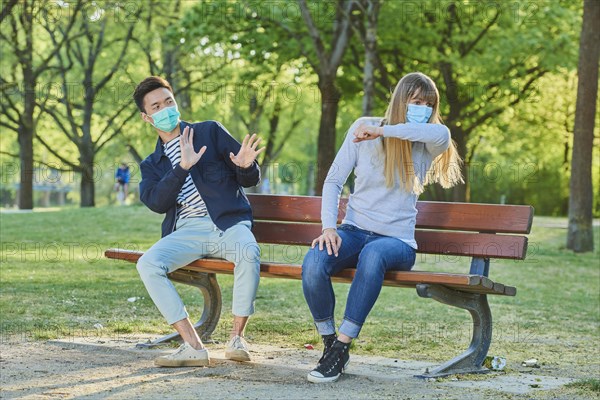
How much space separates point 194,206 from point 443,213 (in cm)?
151

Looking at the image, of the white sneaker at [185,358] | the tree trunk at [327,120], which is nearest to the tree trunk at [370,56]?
the tree trunk at [327,120]

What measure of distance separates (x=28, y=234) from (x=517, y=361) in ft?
38.5

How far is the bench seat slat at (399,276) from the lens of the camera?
5160 mm

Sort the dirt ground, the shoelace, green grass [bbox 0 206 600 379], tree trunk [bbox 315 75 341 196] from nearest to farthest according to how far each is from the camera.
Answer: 1. the dirt ground
2. the shoelace
3. green grass [bbox 0 206 600 379]
4. tree trunk [bbox 315 75 341 196]

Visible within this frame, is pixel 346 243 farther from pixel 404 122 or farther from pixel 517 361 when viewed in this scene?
pixel 517 361

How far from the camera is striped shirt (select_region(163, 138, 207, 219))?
6.09m

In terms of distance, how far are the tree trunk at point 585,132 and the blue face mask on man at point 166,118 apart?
448 inches

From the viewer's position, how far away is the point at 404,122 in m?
5.76

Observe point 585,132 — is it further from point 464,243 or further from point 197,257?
point 197,257

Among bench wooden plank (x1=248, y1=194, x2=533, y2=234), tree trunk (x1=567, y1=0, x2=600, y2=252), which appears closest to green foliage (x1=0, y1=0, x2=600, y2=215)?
tree trunk (x1=567, y1=0, x2=600, y2=252)

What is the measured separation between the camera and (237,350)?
568cm

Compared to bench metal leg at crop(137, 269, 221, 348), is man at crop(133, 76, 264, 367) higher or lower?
higher

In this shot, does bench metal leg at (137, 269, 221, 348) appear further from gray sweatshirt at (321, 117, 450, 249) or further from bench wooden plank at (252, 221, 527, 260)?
A: gray sweatshirt at (321, 117, 450, 249)

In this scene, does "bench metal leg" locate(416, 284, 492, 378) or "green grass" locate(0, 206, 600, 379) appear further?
"green grass" locate(0, 206, 600, 379)
